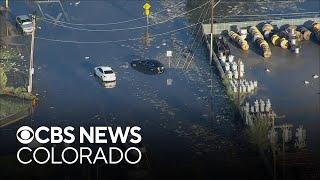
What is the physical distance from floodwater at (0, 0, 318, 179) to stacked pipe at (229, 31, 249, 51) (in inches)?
64.0

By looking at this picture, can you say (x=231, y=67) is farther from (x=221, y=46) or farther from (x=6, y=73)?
(x=6, y=73)

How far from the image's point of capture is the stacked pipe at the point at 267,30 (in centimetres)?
3422

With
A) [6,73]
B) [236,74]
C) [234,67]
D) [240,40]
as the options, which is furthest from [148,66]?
[6,73]

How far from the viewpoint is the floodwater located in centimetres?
2375

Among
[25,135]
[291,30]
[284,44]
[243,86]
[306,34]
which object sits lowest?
[25,135]

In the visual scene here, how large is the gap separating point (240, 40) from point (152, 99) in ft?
22.4

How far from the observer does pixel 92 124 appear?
26.2 m

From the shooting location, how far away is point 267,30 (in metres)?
34.5

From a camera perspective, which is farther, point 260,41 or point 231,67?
point 260,41

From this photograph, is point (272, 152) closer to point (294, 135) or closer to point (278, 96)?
point (294, 135)

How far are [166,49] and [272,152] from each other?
1169cm

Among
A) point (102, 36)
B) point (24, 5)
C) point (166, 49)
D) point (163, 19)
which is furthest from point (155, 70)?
point (24, 5)

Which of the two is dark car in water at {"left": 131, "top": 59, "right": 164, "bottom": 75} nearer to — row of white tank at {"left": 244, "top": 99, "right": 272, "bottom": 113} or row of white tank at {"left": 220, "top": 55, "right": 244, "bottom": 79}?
row of white tank at {"left": 220, "top": 55, "right": 244, "bottom": 79}

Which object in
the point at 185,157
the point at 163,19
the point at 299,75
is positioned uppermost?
the point at 163,19
